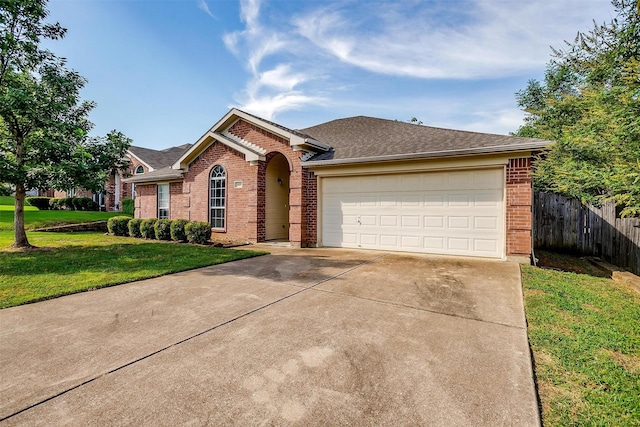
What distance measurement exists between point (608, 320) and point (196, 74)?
13090mm

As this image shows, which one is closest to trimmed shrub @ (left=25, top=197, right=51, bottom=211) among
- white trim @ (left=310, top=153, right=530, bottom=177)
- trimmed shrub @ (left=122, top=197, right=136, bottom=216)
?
trimmed shrub @ (left=122, top=197, right=136, bottom=216)

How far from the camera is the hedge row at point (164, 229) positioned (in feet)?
35.8

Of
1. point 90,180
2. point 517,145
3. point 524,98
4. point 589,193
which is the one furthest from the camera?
point 524,98

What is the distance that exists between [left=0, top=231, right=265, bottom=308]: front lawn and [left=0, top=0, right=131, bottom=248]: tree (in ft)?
6.31

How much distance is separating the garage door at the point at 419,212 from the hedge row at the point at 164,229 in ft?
15.0

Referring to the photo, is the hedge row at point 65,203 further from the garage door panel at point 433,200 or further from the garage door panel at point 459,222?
the garage door panel at point 459,222

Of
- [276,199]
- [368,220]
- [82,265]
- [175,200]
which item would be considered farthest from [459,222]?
[175,200]

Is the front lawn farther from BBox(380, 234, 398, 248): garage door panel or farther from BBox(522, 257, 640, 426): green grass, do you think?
BBox(522, 257, 640, 426): green grass

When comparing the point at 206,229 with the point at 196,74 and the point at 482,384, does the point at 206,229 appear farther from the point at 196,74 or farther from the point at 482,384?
the point at 482,384

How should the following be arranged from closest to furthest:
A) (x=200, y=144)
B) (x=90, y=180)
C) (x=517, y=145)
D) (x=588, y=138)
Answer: (x=588, y=138) → (x=517, y=145) → (x=90, y=180) → (x=200, y=144)

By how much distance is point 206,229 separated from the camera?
10898 millimetres

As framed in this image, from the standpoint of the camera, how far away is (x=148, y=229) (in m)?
12.3

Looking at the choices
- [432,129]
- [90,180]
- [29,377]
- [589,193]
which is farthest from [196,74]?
[589,193]

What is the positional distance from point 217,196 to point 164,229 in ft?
7.96
